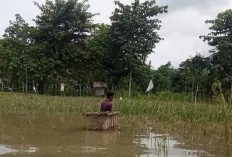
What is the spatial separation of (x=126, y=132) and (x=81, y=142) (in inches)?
80.2

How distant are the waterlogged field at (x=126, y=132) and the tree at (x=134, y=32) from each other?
506 inches

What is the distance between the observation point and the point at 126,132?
914 cm

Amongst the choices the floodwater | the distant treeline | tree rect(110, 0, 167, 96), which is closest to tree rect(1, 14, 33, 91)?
the distant treeline

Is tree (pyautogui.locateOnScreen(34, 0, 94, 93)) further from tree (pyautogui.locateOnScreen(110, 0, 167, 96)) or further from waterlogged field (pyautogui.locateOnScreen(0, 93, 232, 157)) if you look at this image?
waterlogged field (pyautogui.locateOnScreen(0, 93, 232, 157))

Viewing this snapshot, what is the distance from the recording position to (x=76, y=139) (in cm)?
773

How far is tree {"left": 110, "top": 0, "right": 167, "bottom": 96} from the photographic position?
26.2 metres

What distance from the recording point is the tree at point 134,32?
86.0ft

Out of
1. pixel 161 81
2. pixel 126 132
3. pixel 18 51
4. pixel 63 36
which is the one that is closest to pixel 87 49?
pixel 63 36

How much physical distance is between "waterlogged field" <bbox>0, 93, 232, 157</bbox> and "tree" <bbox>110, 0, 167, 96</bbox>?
506 inches

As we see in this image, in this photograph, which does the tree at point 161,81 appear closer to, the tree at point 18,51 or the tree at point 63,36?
the tree at point 63,36

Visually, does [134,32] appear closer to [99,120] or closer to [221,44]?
[221,44]

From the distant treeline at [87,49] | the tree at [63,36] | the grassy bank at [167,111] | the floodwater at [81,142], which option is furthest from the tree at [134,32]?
the floodwater at [81,142]

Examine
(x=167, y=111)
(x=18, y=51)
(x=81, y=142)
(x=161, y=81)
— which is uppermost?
(x=18, y=51)

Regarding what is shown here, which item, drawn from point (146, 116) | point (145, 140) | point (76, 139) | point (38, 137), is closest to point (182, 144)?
point (145, 140)
